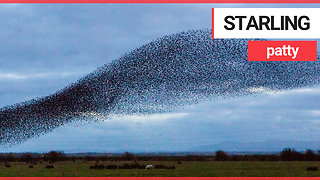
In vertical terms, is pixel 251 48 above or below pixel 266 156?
above

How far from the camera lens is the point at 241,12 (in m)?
32.2

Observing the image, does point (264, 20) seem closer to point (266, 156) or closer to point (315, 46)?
point (315, 46)

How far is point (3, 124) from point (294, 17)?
96.3 ft

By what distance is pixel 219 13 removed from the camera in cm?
3306

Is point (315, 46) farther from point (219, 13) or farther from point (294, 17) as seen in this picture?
point (219, 13)

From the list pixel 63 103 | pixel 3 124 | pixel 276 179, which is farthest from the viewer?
pixel 3 124

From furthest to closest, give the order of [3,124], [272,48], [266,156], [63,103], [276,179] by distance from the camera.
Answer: [266,156] → [3,124] → [63,103] → [276,179] → [272,48]

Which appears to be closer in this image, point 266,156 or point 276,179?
point 276,179

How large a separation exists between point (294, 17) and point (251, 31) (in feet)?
9.93

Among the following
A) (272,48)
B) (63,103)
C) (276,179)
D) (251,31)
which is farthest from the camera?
(63,103)

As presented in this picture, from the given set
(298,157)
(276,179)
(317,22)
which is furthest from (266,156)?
(317,22)

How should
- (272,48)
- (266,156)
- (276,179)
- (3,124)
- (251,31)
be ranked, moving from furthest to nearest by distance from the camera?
(266,156)
(3,124)
(276,179)
(272,48)
(251,31)

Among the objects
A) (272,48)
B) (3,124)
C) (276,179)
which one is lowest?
(276,179)

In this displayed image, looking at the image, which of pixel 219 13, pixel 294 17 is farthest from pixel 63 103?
pixel 294 17
